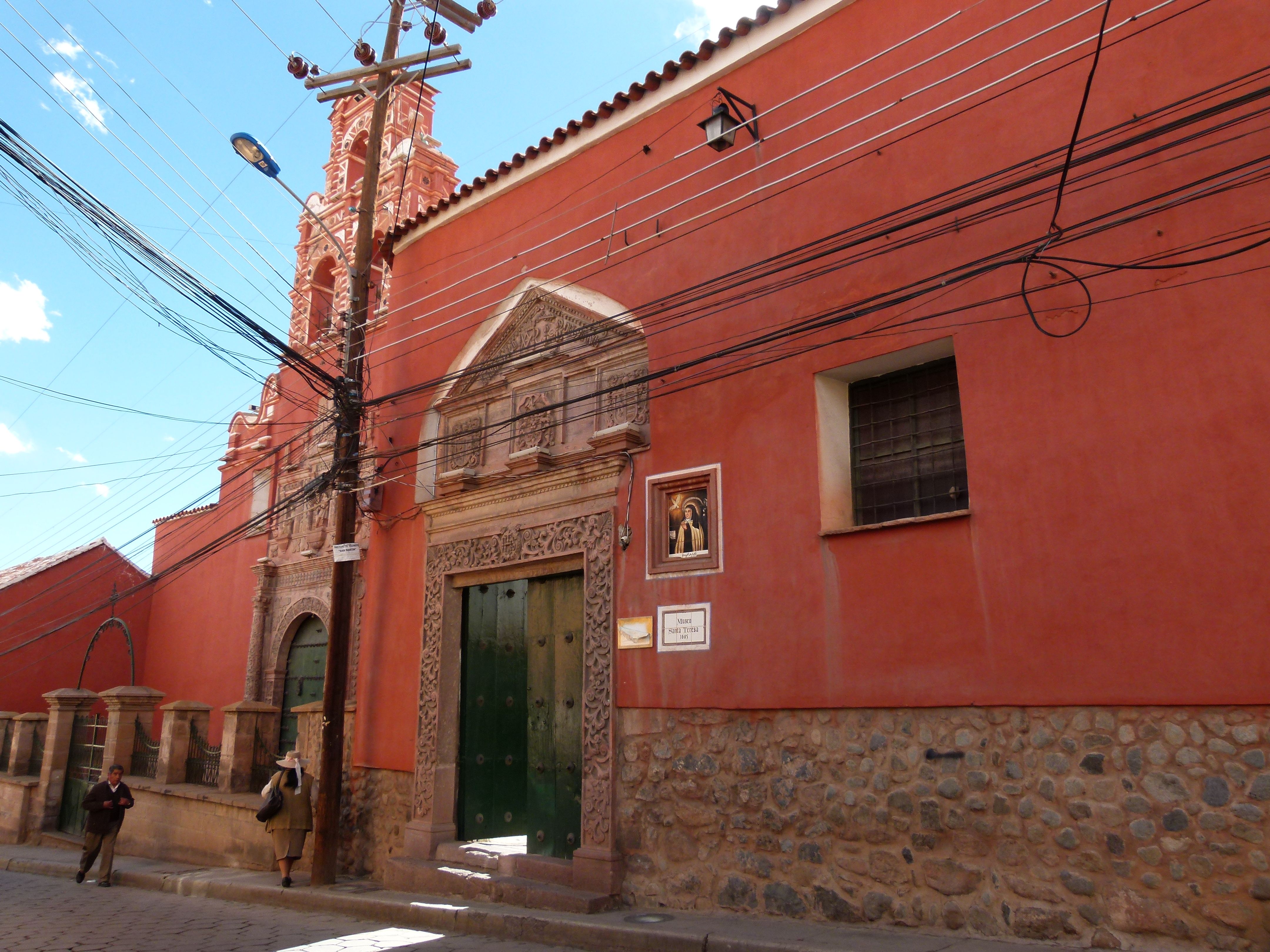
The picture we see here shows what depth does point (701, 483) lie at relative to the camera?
24.2ft

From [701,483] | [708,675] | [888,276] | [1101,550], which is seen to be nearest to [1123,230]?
[888,276]

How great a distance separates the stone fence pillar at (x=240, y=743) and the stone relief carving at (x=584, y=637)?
11.3 ft

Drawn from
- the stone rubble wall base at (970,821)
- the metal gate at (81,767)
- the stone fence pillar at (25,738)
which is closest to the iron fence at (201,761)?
the metal gate at (81,767)

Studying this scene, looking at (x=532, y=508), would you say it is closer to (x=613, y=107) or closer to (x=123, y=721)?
(x=613, y=107)

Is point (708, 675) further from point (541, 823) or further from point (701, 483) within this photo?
point (541, 823)

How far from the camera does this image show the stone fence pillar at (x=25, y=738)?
50.2 ft

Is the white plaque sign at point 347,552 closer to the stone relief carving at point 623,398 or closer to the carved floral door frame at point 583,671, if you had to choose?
the carved floral door frame at point 583,671

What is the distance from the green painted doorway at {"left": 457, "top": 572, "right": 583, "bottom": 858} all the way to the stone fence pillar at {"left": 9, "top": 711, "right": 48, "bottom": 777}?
10.4m

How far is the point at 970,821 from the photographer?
5.41 metres

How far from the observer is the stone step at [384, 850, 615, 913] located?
6836 millimetres

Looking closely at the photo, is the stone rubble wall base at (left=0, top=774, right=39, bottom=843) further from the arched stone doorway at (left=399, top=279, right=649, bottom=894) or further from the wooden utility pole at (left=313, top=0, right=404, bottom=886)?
the arched stone doorway at (left=399, top=279, right=649, bottom=894)

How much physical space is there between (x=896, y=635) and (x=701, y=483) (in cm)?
206

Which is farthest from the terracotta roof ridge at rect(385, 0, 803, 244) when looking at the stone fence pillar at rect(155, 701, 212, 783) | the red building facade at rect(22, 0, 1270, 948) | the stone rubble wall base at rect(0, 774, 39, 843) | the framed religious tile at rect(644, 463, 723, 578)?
the stone rubble wall base at rect(0, 774, 39, 843)

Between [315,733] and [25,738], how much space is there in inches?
346
